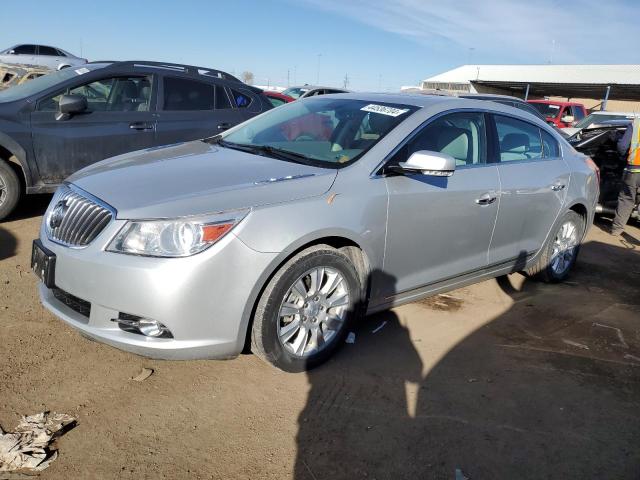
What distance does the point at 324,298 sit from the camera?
3.19 meters

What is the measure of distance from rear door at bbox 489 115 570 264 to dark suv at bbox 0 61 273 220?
12.0 ft

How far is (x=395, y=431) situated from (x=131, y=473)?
129 cm

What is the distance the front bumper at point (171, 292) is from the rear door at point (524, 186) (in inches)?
88.5

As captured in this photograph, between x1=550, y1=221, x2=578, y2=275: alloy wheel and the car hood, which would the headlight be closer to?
the car hood

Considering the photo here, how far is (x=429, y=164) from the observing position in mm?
3234

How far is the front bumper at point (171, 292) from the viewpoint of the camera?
2568 millimetres

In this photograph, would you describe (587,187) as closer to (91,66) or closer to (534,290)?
(534,290)

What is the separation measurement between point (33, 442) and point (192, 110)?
4771 millimetres

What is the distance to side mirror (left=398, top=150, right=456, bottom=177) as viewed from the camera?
3.21m

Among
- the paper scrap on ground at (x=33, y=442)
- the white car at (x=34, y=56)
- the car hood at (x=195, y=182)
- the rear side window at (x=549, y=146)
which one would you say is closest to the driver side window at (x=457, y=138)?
the car hood at (x=195, y=182)

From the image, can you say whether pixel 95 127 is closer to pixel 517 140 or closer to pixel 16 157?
pixel 16 157

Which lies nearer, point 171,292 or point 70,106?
point 171,292

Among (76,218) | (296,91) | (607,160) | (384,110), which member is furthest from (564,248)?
(296,91)

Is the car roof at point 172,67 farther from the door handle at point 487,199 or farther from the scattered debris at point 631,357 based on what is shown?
the scattered debris at point 631,357
